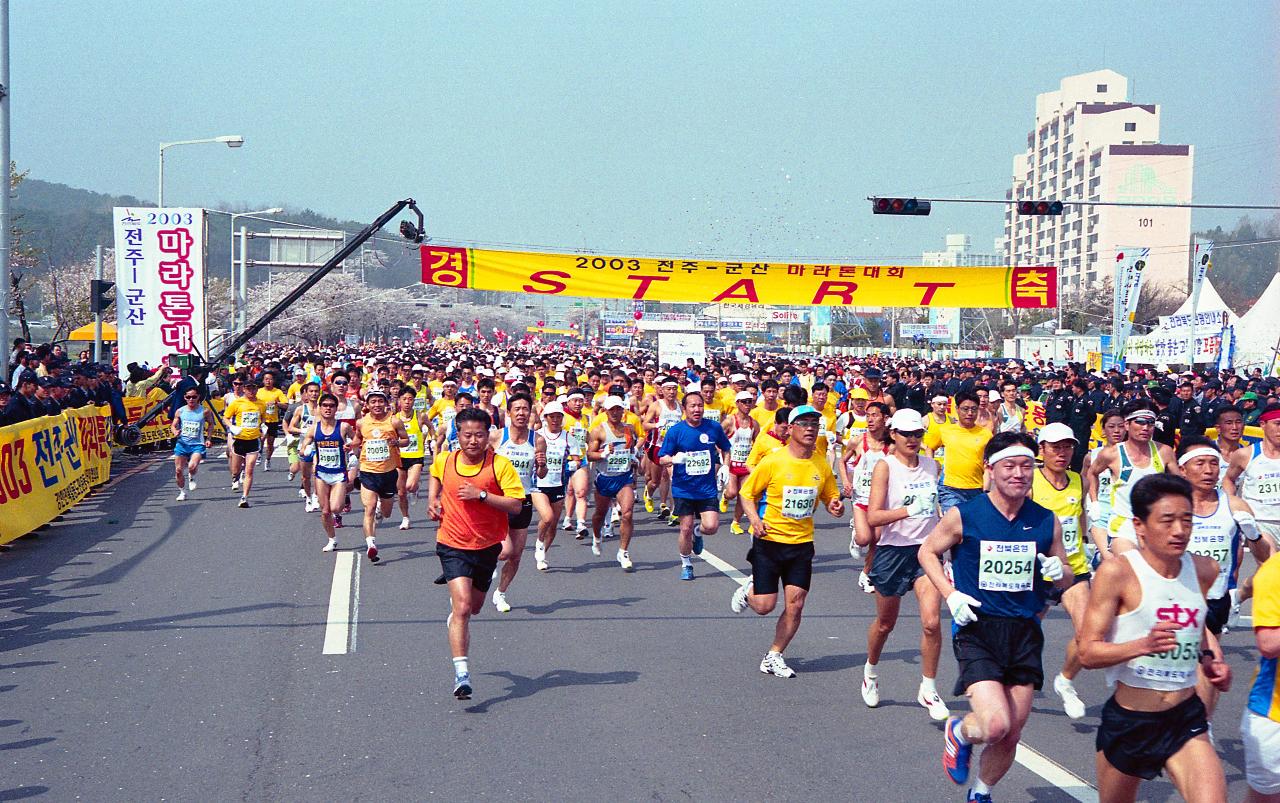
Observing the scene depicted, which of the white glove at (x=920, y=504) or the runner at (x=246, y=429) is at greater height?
the white glove at (x=920, y=504)

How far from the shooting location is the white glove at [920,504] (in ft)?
25.0

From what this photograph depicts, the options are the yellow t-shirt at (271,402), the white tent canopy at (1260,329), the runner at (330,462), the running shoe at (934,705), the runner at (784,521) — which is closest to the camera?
the running shoe at (934,705)

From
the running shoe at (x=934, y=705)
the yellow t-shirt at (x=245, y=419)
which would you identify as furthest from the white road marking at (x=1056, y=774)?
the yellow t-shirt at (x=245, y=419)

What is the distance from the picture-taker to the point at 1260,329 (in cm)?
4025

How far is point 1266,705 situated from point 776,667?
3931mm

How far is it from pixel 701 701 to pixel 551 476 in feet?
17.7

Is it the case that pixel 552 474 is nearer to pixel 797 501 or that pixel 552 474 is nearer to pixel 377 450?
pixel 377 450

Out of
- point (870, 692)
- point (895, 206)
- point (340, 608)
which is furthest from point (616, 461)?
point (895, 206)

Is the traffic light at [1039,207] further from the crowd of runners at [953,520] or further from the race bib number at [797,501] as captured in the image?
the race bib number at [797,501]

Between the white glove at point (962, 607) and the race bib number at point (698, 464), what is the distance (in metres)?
6.09

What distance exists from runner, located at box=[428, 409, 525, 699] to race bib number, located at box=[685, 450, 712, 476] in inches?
149

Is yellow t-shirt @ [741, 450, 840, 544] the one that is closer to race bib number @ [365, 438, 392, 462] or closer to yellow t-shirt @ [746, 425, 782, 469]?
yellow t-shirt @ [746, 425, 782, 469]

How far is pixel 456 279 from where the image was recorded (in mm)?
25422

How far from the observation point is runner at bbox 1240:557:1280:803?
420 cm
